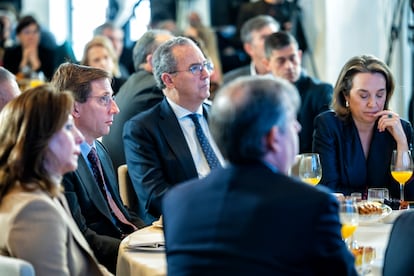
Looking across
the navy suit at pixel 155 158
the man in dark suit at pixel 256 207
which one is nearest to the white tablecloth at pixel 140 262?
the man in dark suit at pixel 256 207

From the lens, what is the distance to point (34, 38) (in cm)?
887

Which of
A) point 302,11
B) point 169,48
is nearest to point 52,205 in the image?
point 169,48

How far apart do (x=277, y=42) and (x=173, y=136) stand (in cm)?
205

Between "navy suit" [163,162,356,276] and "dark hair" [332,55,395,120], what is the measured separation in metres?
2.34

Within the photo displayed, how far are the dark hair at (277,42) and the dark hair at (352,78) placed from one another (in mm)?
1563

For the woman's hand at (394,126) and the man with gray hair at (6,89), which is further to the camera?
the woman's hand at (394,126)

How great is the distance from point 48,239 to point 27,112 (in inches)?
16.1

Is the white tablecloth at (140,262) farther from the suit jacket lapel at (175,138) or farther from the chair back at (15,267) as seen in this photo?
the suit jacket lapel at (175,138)

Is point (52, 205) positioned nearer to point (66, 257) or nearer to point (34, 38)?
point (66, 257)

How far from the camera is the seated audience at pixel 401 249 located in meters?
2.58

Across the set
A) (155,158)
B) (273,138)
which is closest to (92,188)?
(155,158)

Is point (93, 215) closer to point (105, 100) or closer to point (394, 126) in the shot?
point (105, 100)

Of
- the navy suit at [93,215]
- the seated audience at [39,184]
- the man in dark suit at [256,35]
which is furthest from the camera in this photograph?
the man in dark suit at [256,35]

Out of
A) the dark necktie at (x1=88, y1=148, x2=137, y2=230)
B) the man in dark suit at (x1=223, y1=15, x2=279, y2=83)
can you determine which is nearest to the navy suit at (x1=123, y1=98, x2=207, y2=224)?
the dark necktie at (x1=88, y1=148, x2=137, y2=230)
